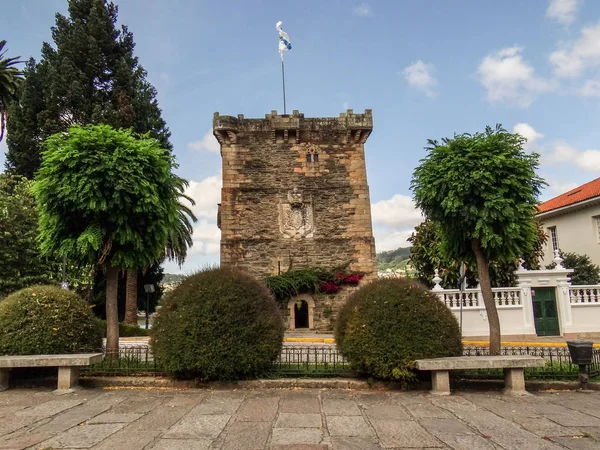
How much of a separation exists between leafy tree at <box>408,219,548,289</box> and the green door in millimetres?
1718

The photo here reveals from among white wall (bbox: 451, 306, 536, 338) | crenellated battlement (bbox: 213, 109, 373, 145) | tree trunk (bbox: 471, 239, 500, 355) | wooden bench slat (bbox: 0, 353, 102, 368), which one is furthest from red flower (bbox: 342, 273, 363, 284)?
wooden bench slat (bbox: 0, 353, 102, 368)

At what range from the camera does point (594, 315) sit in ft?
56.7

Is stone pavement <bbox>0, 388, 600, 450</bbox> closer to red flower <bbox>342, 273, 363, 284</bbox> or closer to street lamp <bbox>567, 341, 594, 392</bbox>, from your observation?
street lamp <bbox>567, 341, 594, 392</bbox>

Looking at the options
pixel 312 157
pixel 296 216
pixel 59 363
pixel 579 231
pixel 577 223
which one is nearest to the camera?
pixel 59 363

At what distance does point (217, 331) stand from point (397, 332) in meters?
3.13

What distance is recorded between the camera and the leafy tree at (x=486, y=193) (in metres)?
8.84

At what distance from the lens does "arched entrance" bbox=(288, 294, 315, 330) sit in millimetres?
21562

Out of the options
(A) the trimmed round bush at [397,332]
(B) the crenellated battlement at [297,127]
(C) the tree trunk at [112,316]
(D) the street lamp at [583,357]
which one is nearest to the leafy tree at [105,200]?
(C) the tree trunk at [112,316]

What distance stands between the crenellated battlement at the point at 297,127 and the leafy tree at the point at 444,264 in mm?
6557

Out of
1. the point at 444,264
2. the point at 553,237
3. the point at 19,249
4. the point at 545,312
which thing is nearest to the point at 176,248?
the point at 19,249

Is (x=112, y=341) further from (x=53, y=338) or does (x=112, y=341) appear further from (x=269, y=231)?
(x=269, y=231)

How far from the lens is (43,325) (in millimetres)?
7586

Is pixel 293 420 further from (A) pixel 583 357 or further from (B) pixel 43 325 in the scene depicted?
(A) pixel 583 357

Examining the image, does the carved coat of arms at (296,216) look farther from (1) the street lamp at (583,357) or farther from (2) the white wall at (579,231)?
(2) the white wall at (579,231)
